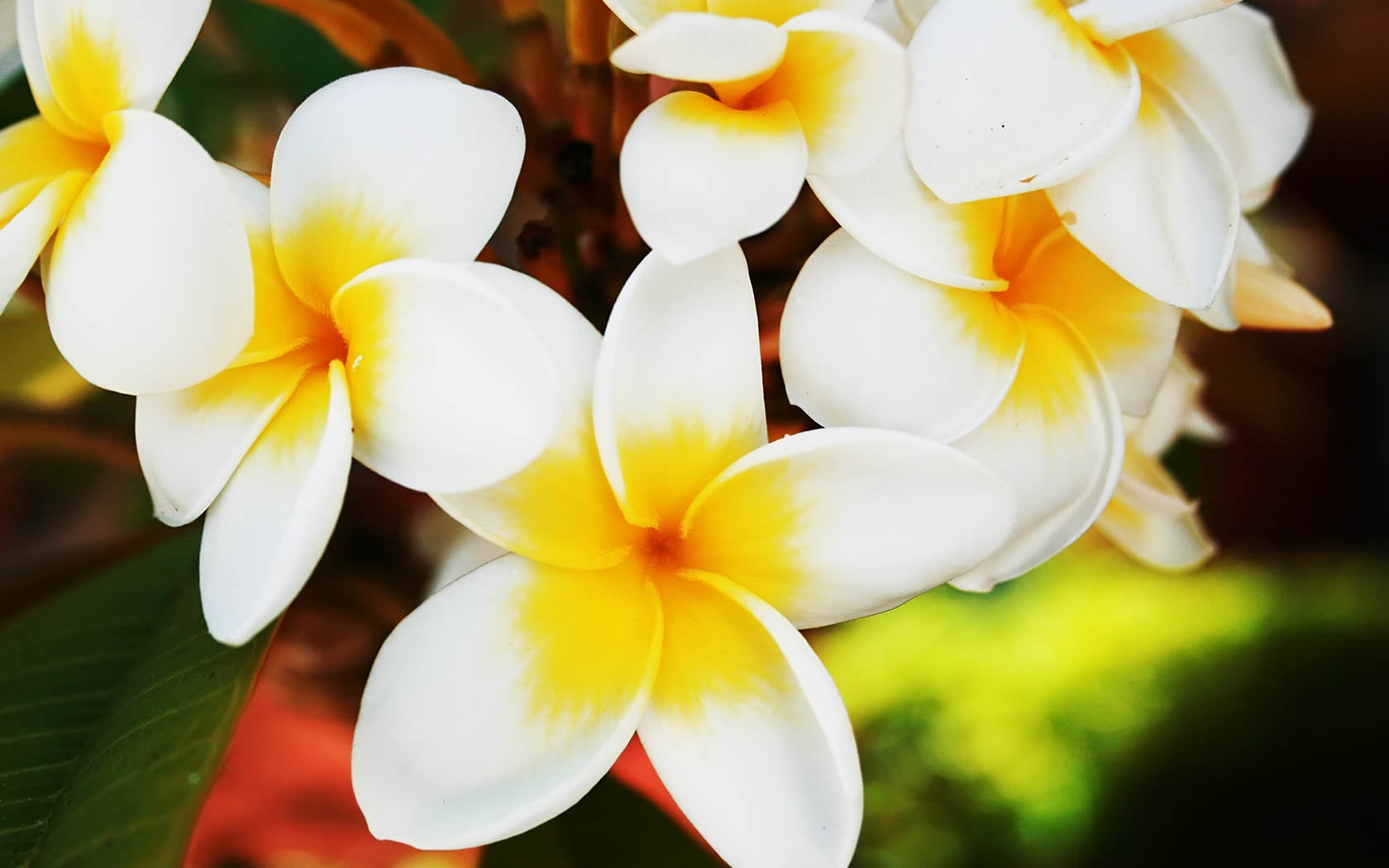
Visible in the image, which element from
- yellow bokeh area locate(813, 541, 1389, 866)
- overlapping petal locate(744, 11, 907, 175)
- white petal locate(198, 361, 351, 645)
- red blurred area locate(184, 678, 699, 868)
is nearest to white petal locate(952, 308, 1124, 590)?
overlapping petal locate(744, 11, 907, 175)

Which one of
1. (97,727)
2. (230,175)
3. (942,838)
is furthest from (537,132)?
(942,838)

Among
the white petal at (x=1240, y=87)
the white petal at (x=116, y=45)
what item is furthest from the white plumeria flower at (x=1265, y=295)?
the white petal at (x=116, y=45)

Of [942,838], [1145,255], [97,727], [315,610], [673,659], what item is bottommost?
[942,838]

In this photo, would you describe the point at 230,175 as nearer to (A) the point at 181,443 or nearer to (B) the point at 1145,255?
(A) the point at 181,443

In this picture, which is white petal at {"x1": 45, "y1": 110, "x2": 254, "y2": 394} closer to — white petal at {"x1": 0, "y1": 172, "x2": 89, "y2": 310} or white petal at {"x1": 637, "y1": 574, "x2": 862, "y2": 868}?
white petal at {"x1": 0, "y1": 172, "x2": 89, "y2": 310}

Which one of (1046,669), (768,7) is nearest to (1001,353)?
(768,7)

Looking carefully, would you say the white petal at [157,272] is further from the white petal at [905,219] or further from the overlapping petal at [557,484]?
the white petal at [905,219]
